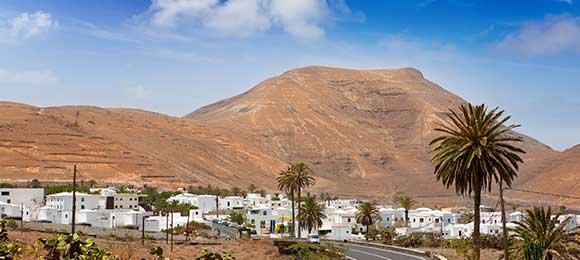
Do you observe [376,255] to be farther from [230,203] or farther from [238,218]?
[230,203]

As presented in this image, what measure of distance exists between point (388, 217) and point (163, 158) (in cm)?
9519

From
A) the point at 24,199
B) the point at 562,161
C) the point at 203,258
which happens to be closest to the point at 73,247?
the point at 203,258

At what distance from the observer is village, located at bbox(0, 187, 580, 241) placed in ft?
295

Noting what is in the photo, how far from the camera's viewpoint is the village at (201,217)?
90062mm

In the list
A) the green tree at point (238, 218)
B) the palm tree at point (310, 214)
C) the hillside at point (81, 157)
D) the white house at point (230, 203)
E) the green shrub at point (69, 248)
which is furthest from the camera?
the hillside at point (81, 157)

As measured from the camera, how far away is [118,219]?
309 feet

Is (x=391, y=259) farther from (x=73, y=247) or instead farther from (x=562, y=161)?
(x=562, y=161)

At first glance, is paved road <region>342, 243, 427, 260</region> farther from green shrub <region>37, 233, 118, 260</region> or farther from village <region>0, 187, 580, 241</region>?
green shrub <region>37, 233, 118, 260</region>

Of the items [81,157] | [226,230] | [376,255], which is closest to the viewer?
[376,255]

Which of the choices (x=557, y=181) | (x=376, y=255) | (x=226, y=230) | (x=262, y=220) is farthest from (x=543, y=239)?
(x=557, y=181)

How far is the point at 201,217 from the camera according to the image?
102812 mm

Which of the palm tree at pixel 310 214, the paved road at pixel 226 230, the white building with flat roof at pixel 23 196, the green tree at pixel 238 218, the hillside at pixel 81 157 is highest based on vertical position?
the hillside at pixel 81 157

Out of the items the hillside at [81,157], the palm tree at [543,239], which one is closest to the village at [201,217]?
the hillside at [81,157]

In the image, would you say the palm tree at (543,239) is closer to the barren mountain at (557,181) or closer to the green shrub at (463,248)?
the green shrub at (463,248)
